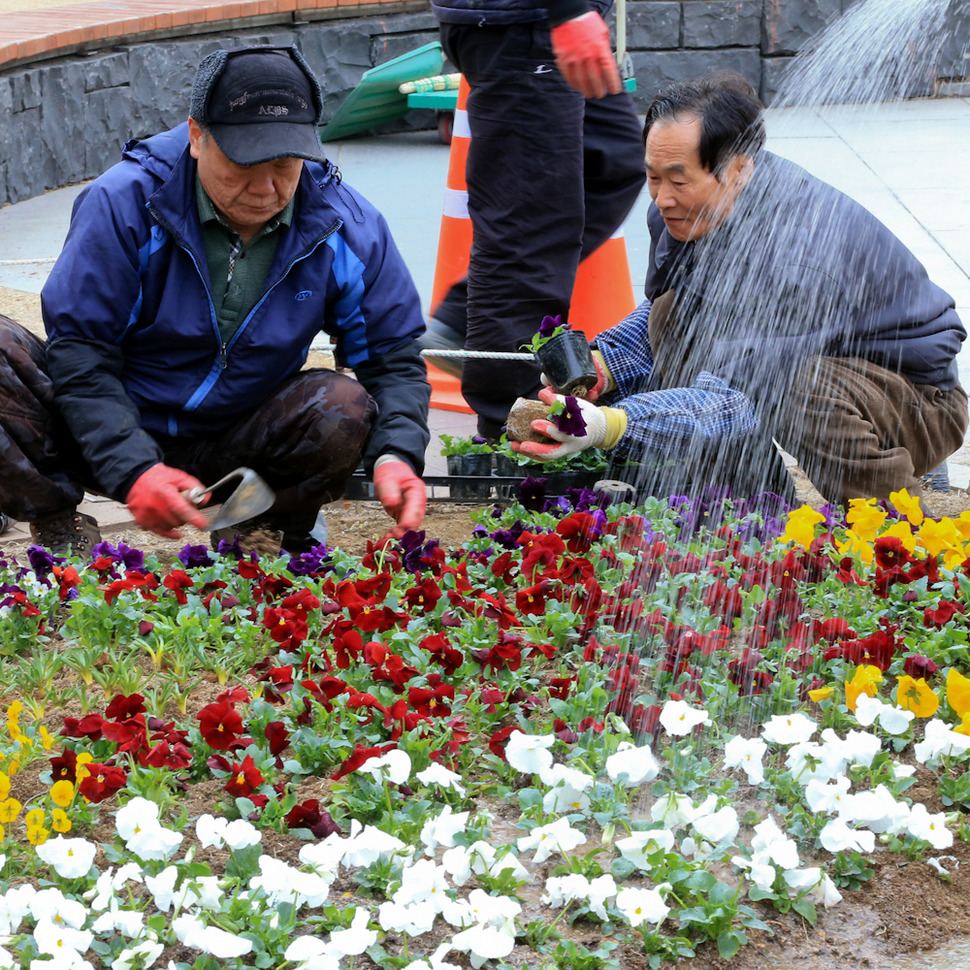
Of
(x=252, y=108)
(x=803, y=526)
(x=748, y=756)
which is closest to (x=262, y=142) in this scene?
(x=252, y=108)

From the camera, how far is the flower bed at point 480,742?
182 centimetres

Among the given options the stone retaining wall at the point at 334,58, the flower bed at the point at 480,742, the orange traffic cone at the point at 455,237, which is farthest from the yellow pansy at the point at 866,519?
the stone retaining wall at the point at 334,58

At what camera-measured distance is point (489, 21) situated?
12.1 feet

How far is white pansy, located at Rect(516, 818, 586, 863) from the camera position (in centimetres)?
190

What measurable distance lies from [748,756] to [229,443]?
1665 millimetres

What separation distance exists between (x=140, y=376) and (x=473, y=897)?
1808 millimetres

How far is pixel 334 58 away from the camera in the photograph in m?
9.36

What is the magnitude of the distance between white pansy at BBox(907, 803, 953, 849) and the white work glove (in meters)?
1.45

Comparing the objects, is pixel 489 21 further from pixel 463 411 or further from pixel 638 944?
pixel 638 944

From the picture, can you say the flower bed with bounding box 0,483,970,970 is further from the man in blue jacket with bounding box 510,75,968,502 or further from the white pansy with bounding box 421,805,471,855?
the man in blue jacket with bounding box 510,75,968,502

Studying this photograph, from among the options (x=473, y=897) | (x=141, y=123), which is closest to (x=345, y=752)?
(x=473, y=897)

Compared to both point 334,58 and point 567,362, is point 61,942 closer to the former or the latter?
point 567,362

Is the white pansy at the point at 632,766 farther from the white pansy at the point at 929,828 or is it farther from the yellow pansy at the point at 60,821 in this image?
the yellow pansy at the point at 60,821

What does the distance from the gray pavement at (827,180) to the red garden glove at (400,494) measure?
128 centimetres
